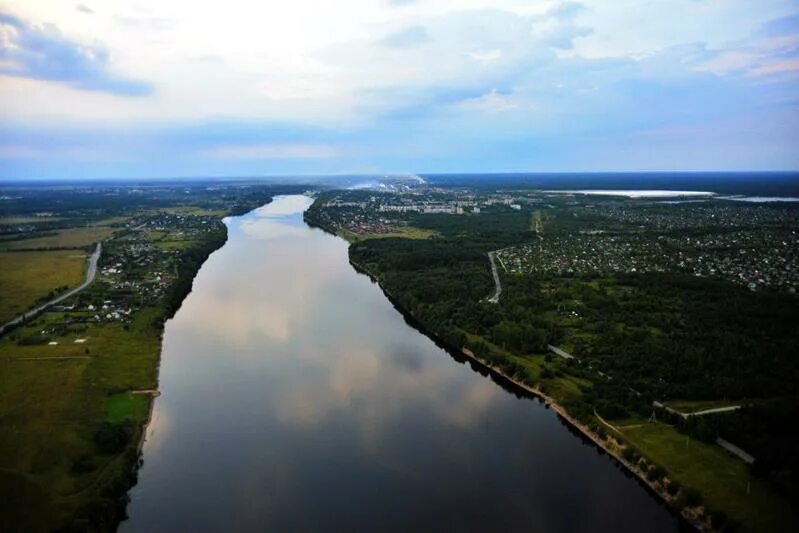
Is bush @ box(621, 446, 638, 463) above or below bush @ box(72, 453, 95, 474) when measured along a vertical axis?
below

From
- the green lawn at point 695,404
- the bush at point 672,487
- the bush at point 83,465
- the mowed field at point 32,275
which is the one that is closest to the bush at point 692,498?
the bush at point 672,487

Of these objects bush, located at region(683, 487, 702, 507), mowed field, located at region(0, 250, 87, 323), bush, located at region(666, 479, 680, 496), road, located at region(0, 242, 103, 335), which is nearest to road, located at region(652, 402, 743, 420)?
bush, located at region(666, 479, 680, 496)

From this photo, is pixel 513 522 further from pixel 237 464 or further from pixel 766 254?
pixel 766 254

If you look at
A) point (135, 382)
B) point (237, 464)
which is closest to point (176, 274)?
point (135, 382)

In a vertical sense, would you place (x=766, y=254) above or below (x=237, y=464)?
above

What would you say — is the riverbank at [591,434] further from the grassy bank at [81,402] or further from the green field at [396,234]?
the green field at [396,234]

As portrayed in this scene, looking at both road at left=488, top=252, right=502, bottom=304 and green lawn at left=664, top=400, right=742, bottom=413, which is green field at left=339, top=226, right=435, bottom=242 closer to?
road at left=488, top=252, right=502, bottom=304
